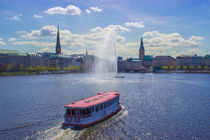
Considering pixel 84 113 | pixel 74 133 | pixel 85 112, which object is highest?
pixel 85 112

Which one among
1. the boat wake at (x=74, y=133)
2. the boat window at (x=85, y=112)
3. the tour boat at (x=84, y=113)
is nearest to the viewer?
the boat wake at (x=74, y=133)

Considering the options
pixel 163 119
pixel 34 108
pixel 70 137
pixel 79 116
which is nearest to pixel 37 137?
pixel 70 137

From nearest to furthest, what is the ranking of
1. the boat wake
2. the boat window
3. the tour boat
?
the boat wake
the tour boat
the boat window

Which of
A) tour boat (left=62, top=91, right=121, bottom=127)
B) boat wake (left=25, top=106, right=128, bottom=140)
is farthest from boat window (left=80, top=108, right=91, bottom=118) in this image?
boat wake (left=25, top=106, right=128, bottom=140)

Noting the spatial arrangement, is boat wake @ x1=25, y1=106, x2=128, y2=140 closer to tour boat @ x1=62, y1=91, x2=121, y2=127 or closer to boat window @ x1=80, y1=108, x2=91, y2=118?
tour boat @ x1=62, y1=91, x2=121, y2=127

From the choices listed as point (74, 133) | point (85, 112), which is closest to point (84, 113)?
point (85, 112)

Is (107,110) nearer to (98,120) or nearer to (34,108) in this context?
(98,120)

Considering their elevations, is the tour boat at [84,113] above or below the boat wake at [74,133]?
above

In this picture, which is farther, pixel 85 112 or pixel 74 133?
pixel 85 112

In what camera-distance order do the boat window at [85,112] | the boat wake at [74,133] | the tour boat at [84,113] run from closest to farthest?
the boat wake at [74,133] < the tour boat at [84,113] < the boat window at [85,112]

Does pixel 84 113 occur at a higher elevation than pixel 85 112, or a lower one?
lower

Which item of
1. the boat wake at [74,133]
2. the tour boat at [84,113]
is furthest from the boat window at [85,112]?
the boat wake at [74,133]

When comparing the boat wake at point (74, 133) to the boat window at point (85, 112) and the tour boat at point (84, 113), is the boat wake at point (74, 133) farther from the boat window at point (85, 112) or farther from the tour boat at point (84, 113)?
the boat window at point (85, 112)

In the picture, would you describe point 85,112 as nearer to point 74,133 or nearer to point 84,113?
point 84,113
